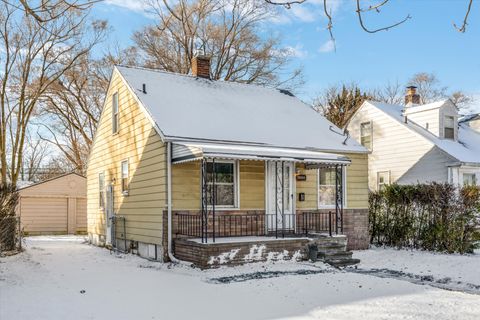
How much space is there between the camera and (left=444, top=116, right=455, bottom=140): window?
2183 centimetres

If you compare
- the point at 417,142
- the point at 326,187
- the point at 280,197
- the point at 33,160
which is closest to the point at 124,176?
the point at 280,197

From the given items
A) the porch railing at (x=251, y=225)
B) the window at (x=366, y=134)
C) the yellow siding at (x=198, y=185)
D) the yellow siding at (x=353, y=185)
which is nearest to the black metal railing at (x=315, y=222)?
the porch railing at (x=251, y=225)

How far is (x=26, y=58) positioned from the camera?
20344mm

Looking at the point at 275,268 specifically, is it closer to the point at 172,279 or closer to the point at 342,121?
the point at 172,279

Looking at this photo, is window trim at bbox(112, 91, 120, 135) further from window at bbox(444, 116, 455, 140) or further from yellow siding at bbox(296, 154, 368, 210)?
window at bbox(444, 116, 455, 140)

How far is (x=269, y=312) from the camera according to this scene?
23.3 ft

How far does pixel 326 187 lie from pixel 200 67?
19.6 ft

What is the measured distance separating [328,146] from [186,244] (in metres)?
5.54

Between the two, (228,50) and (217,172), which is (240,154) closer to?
(217,172)

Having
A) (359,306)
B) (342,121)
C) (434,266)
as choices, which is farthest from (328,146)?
(342,121)

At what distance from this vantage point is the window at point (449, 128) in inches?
859

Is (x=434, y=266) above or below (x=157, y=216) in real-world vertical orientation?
below

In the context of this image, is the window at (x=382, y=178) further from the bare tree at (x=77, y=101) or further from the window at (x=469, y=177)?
the bare tree at (x=77, y=101)

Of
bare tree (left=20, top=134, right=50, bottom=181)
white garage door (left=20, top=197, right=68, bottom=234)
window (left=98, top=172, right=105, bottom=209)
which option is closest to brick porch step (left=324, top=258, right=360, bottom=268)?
window (left=98, top=172, right=105, bottom=209)
